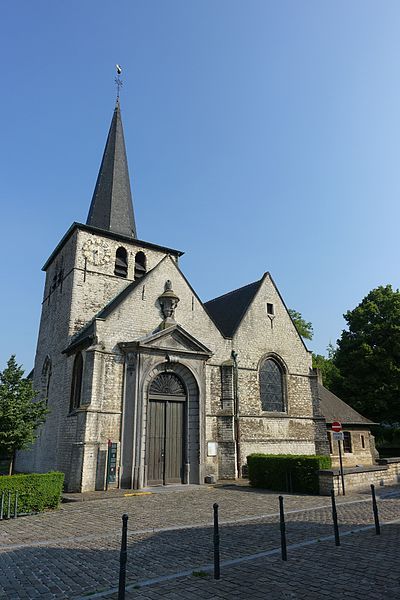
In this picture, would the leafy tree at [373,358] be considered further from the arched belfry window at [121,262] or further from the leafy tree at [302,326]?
the arched belfry window at [121,262]

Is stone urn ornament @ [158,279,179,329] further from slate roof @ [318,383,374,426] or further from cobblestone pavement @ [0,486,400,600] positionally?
slate roof @ [318,383,374,426]

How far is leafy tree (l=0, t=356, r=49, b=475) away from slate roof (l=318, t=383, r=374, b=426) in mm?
15145

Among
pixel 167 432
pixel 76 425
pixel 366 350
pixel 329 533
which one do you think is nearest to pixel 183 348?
pixel 167 432

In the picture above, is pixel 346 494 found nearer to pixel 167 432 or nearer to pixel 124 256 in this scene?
pixel 167 432

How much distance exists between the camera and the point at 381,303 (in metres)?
31.6

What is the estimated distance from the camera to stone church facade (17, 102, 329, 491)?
15117mm

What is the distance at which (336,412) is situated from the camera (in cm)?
2389

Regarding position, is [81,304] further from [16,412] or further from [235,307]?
[235,307]

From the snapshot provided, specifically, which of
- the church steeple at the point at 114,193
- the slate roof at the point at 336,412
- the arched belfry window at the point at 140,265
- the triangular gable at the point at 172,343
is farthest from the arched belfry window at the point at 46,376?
the slate roof at the point at 336,412

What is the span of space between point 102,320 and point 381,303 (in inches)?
927

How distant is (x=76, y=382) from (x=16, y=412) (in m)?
3.99

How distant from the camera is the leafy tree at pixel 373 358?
2859 centimetres

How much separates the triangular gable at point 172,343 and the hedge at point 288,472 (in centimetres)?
474

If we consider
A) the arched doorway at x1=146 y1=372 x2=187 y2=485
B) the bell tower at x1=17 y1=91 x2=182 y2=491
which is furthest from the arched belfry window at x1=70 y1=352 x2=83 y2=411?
the arched doorway at x1=146 y1=372 x2=187 y2=485
